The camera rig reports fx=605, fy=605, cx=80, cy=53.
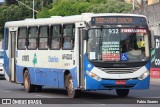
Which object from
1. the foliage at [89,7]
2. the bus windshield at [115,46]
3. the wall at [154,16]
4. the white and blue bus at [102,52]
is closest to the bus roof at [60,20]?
the white and blue bus at [102,52]

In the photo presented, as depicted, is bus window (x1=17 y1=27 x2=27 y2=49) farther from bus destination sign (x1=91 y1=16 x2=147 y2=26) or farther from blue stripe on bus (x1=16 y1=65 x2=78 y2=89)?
bus destination sign (x1=91 y1=16 x2=147 y2=26)

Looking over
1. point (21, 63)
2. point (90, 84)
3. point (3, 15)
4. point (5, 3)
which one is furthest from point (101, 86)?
point (5, 3)

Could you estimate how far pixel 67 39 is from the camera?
2120 centimetres

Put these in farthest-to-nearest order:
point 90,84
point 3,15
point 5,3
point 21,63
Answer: point 5,3
point 3,15
point 21,63
point 90,84

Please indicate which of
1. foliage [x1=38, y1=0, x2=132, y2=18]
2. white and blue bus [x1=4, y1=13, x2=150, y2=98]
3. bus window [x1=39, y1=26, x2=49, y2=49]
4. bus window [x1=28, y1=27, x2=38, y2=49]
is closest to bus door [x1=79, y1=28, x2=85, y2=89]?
white and blue bus [x1=4, y1=13, x2=150, y2=98]

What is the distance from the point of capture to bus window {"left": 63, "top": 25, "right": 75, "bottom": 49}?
20.8m

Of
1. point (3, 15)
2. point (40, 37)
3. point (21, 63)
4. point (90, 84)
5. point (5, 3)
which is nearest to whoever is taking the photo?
point (90, 84)

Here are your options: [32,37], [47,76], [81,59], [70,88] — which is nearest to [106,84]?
[81,59]

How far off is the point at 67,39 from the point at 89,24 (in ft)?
5.11

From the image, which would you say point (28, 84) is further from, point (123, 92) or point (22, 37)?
point (123, 92)

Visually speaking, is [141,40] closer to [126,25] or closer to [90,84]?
[126,25]

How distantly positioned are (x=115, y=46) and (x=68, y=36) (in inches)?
82.8

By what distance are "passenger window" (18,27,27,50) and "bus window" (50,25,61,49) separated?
2866mm

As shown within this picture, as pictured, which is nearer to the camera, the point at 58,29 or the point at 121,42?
the point at 121,42
